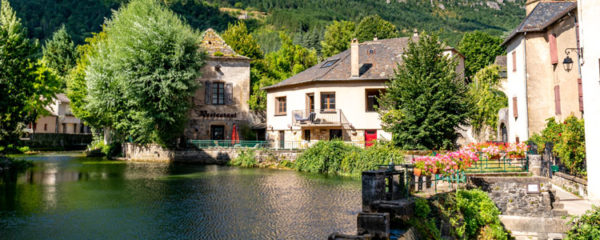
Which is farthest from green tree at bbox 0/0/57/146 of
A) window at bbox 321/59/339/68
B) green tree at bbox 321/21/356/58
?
green tree at bbox 321/21/356/58

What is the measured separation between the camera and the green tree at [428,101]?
22.7 metres

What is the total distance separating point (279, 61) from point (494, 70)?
71.3ft

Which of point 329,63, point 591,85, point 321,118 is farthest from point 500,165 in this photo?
point 329,63

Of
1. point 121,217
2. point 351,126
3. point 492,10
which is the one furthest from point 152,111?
point 492,10

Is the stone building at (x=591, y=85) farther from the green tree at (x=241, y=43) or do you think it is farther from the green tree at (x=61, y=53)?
the green tree at (x=61, y=53)

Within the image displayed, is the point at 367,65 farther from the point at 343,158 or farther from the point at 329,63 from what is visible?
the point at 343,158

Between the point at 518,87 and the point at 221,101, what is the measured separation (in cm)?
2292

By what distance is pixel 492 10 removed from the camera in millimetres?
158875

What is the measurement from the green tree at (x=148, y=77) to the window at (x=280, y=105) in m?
6.70

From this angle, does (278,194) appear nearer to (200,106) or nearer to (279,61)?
(200,106)

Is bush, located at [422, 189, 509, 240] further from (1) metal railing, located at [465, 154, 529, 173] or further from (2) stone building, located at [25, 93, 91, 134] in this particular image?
(2) stone building, located at [25, 93, 91, 134]

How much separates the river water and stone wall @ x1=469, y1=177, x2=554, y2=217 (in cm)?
431

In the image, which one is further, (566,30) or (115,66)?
(115,66)

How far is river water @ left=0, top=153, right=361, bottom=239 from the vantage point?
10.5m
